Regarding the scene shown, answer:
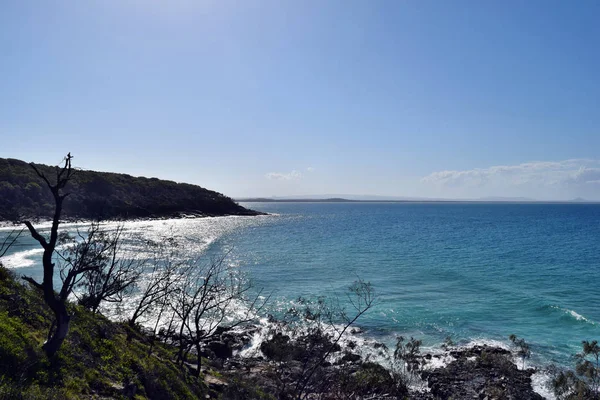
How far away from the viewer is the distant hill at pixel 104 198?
307 ft

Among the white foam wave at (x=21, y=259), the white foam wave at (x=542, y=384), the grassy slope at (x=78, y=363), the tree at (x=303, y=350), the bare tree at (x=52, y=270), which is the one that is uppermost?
the bare tree at (x=52, y=270)

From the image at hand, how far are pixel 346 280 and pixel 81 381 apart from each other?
3610 centimetres

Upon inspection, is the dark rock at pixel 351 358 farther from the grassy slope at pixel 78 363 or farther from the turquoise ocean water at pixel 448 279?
the grassy slope at pixel 78 363

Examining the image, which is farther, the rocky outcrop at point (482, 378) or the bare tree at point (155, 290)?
the bare tree at point (155, 290)

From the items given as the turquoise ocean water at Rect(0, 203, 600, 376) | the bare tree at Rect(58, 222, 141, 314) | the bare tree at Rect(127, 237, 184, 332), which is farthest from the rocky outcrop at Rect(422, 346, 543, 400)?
the bare tree at Rect(58, 222, 141, 314)

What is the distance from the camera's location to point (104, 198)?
116 metres

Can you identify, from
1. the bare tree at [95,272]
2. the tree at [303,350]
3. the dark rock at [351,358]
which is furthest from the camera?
the dark rock at [351,358]

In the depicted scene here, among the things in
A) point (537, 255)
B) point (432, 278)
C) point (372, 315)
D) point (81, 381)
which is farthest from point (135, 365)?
point (537, 255)

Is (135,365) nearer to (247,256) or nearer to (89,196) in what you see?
(247,256)

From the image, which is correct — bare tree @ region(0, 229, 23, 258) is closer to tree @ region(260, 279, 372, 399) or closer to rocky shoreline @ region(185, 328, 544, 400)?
rocky shoreline @ region(185, 328, 544, 400)

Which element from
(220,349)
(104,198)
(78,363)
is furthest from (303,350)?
(104,198)

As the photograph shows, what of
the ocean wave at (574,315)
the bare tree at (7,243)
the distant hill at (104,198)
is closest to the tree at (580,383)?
the ocean wave at (574,315)

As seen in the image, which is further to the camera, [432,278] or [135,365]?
[432,278]

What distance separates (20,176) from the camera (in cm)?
10356
